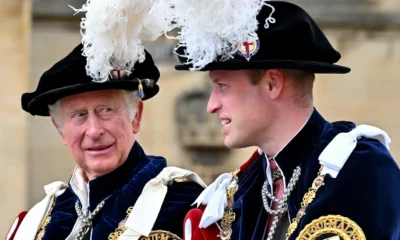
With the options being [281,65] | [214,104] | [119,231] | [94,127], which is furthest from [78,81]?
[281,65]

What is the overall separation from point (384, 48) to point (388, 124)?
0.65 m

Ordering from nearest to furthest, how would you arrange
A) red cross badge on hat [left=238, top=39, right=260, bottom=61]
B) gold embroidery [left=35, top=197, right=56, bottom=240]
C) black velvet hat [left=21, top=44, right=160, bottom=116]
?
1. red cross badge on hat [left=238, top=39, right=260, bottom=61]
2. black velvet hat [left=21, top=44, right=160, bottom=116]
3. gold embroidery [left=35, top=197, right=56, bottom=240]

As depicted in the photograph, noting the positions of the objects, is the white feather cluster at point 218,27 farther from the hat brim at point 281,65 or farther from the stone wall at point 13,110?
the stone wall at point 13,110

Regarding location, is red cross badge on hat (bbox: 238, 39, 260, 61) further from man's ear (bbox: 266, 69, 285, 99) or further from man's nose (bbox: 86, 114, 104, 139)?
man's nose (bbox: 86, 114, 104, 139)

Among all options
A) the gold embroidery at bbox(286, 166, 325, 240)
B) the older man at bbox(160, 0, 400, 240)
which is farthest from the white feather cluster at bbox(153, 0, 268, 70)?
the gold embroidery at bbox(286, 166, 325, 240)

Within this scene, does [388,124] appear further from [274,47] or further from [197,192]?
[274,47]

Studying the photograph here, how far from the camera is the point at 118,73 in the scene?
190 inches

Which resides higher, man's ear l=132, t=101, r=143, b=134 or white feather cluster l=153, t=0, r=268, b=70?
white feather cluster l=153, t=0, r=268, b=70

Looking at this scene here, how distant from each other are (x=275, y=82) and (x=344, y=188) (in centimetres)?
44

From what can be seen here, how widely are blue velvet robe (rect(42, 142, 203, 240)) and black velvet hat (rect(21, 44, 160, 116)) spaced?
0.88 feet

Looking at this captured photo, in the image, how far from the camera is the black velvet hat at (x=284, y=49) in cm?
403

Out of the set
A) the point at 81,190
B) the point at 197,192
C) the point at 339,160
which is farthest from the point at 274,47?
the point at 81,190

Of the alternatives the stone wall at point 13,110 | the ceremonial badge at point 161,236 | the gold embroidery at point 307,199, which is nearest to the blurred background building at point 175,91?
the stone wall at point 13,110

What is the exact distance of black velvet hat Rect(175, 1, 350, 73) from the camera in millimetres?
4027
